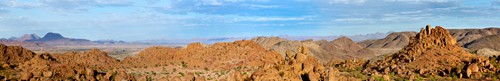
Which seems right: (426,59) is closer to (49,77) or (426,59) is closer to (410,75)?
(410,75)

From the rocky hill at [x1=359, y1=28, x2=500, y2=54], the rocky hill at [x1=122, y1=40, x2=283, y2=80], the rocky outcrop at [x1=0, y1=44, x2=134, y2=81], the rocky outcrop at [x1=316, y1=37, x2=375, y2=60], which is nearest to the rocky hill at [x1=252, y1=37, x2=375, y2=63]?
the rocky outcrop at [x1=316, y1=37, x2=375, y2=60]

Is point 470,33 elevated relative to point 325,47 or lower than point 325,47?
lower

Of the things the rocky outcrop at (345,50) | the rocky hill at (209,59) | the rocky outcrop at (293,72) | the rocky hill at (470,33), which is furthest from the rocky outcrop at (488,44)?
Answer: the rocky outcrop at (293,72)

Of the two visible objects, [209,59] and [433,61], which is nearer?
[433,61]

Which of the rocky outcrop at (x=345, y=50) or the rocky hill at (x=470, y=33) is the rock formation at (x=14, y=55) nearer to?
the rocky outcrop at (x=345, y=50)

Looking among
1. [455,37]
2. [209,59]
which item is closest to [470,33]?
[455,37]

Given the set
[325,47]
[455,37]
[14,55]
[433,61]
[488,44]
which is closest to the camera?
[14,55]

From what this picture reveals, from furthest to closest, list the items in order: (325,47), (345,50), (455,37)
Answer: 1. (455,37)
2. (345,50)
3. (325,47)

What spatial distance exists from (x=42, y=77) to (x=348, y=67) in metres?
30.0

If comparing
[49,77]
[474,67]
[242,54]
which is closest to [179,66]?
[242,54]

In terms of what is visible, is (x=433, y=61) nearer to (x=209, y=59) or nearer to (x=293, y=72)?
(x=209, y=59)

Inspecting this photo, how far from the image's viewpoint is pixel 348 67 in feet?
151

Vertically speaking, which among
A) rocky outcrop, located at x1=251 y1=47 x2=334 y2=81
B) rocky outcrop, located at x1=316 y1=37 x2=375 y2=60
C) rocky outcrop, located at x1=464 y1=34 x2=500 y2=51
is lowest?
rocky outcrop, located at x1=464 y1=34 x2=500 y2=51

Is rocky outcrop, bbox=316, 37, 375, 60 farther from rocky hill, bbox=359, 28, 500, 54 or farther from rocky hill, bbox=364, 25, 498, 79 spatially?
rocky hill, bbox=364, 25, 498, 79
